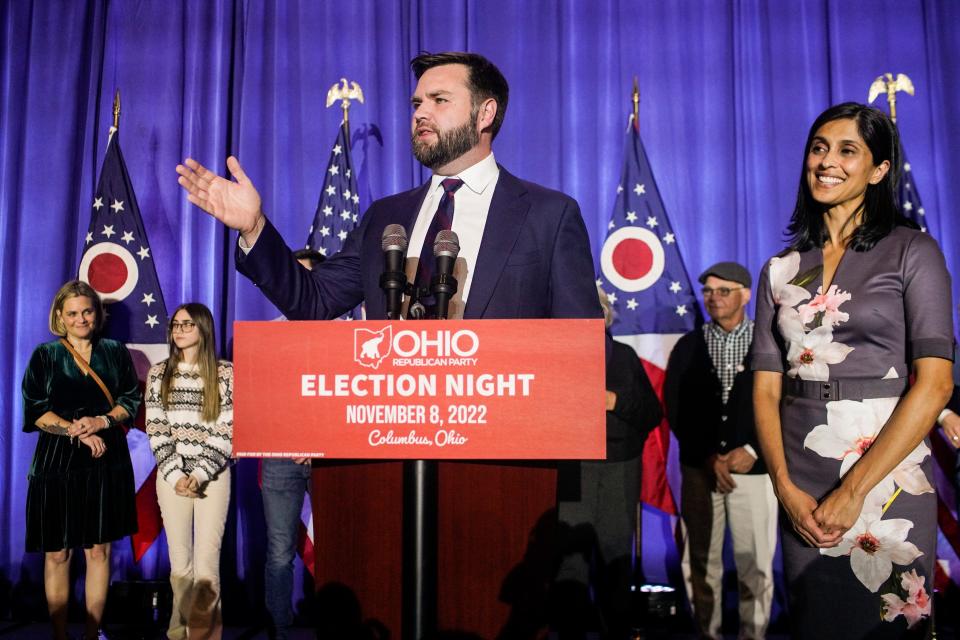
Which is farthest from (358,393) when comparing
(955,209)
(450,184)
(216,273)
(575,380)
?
(955,209)

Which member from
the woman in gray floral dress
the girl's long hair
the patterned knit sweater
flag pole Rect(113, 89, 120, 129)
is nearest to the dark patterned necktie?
the woman in gray floral dress

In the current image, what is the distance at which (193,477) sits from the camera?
3.86 metres

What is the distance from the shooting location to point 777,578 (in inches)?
182

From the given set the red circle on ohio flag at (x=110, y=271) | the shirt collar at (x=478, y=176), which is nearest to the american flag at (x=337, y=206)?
the red circle on ohio flag at (x=110, y=271)

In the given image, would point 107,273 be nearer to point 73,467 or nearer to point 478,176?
point 73,467

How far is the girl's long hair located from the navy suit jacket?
7.71ft

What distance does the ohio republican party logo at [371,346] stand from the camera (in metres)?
1.33

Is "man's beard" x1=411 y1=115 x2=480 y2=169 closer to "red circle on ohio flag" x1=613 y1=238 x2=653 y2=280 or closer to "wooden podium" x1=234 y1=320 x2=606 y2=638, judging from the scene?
"wooden podium" x1=234 y1=320 x2=606 y2=638

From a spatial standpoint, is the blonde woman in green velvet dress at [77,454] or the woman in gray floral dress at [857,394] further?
the blonde woman in green velvet dress at [77,454]

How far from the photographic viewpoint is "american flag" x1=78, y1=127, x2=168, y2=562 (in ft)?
15.8

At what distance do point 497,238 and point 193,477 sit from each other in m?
2.79

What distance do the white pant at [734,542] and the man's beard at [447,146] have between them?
294 cm

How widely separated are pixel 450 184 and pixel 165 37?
4317 mm

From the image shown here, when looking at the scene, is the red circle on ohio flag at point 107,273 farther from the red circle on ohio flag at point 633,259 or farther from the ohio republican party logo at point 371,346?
the ohio republican party logo at point 371,346
